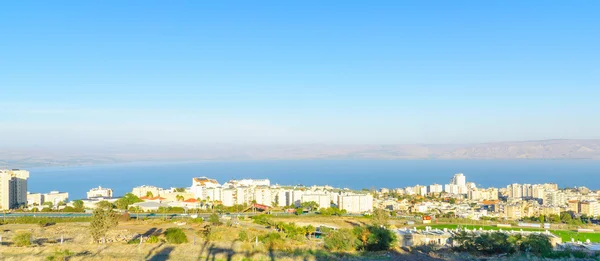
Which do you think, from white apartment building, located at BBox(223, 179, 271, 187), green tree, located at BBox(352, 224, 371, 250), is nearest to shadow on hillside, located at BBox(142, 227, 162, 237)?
green tree, located at BBox(352, 224, 371, 250)

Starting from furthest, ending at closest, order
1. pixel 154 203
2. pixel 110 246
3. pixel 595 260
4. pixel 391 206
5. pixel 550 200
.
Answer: pixel 550 200
pixel 391 206
pixel 154 203
pixel 110 246
pixel 595 260

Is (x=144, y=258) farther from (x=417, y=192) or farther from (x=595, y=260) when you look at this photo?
(x=417, y=192)

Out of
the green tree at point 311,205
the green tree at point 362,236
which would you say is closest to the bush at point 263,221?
the green tree at point 362,236

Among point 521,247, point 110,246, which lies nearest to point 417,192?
point 521,247

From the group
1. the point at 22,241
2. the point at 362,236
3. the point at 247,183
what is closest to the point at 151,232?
the point at 22,241

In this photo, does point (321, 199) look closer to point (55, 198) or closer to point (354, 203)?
point (354, 203)

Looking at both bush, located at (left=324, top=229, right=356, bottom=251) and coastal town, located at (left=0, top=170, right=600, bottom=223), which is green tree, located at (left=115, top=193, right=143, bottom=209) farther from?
bush, located at (left=324, top=229, right=356, bottom=251)
